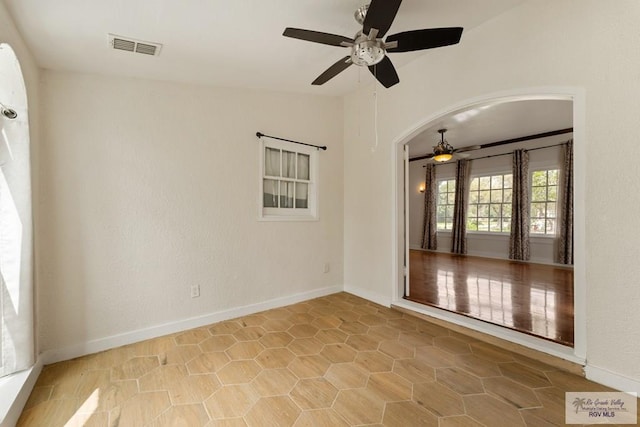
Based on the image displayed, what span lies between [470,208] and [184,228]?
7137 millimetres

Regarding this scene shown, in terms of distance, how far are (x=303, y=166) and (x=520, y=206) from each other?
544 cm

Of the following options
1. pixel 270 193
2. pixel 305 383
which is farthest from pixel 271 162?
pixel 305 383

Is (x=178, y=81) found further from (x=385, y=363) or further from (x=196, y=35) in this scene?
(x=385, y=363)

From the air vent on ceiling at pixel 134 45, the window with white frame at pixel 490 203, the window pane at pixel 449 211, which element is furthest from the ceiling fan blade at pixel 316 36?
the window pane at pixel 449 211

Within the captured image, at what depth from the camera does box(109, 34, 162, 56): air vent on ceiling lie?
2137 millimetres

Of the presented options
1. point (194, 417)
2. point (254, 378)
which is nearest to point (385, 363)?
point (254, 378)

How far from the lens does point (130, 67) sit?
2490 millimetres

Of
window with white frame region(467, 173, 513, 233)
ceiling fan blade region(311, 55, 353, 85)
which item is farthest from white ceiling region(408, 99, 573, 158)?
ceiling fan blade region(311, 55, 353, 85)

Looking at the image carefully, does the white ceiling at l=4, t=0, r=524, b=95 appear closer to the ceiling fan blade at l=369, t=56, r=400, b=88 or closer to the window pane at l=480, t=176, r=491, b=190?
the ceiling fan blade at l=369, t=56, r=400, b=88

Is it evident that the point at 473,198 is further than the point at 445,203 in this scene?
No

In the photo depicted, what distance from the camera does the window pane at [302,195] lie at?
12.5 ft

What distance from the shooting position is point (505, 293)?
3729 millimetres
